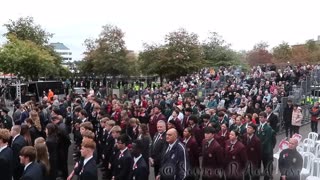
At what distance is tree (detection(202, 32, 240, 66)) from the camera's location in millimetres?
52812

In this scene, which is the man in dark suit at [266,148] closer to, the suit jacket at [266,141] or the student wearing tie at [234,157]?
the suit jacket at [266,141]

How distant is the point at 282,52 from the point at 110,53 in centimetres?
4503

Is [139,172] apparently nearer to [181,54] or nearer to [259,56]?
[181,54]

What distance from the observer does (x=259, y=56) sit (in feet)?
262

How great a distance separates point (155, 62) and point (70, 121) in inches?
1011

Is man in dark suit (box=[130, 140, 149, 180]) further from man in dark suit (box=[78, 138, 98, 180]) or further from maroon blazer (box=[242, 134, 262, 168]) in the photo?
maroon blazer (box=[242, 134, 262, 168])

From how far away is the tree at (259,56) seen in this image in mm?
78875

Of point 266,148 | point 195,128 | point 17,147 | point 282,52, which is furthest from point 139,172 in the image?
point 282,52

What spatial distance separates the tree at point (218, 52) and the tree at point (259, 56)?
24.3 m

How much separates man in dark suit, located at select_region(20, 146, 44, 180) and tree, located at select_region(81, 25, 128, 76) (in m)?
34.1

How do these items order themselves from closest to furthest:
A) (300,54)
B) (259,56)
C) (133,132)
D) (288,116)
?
(133,132), (288,116), (300,54), (259,56)

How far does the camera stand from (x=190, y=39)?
4138cm

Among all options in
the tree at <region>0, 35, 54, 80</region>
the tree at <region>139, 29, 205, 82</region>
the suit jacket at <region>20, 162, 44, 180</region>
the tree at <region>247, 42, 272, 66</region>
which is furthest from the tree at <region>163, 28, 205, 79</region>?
the tree at <region>247, 42, 272, 66</region>

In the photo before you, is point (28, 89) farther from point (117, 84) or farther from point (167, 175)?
point (167, 175)
